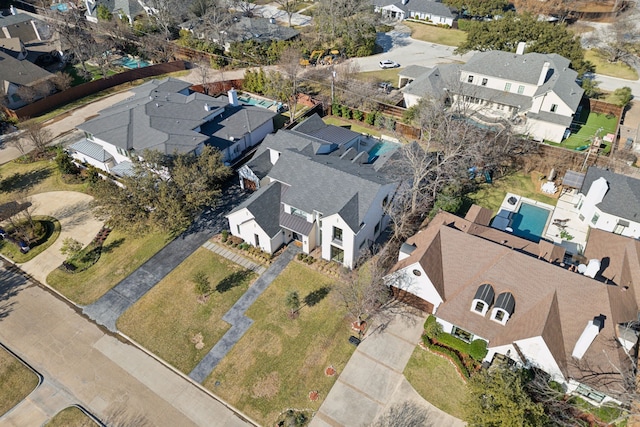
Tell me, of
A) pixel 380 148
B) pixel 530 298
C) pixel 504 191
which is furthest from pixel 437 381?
pixel 380 148

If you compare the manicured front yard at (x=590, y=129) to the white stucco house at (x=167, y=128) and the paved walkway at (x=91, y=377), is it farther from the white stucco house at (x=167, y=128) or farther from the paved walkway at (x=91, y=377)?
the paved walkway at (x=91, y=377)

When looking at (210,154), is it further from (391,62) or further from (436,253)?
(391,62)

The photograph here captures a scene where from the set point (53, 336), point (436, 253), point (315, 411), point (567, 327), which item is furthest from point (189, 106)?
point (567, 327)

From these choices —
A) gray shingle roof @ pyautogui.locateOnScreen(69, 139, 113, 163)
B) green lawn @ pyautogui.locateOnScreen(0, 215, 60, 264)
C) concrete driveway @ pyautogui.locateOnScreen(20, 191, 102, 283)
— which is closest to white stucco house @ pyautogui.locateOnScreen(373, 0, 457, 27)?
gray shingle roof @ pyautogui.locateOnScreen(69, 139, 113, 163)

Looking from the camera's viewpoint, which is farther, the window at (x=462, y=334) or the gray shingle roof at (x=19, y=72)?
the gray shingle roof at (x=19, y=72)

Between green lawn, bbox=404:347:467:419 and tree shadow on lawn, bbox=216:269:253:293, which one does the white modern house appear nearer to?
green lawn, bbox=404:347:467:419

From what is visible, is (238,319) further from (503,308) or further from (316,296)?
(503,308)

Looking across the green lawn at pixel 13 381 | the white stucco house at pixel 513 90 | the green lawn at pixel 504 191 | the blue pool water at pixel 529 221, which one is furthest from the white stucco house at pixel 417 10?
the green lawn at pixel 13 381
